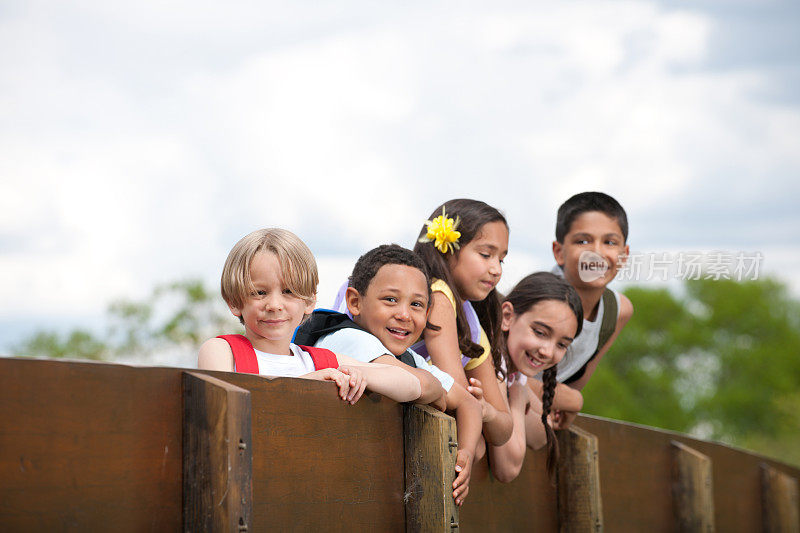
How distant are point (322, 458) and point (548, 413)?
205 cm

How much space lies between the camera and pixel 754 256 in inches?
237

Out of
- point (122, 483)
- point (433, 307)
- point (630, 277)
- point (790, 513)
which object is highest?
point (630, 277)

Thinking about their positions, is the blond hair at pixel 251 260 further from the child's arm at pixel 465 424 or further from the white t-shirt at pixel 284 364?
the child's arm at pixel 465 424

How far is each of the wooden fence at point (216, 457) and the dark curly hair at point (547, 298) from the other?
1.64ft

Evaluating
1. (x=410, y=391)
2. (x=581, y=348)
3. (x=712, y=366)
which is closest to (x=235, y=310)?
(x=410, y=391)

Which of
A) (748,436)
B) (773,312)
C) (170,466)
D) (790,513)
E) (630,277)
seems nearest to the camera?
(170,466)

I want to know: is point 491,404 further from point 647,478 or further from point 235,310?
point 647,478

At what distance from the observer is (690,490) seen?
5.91m

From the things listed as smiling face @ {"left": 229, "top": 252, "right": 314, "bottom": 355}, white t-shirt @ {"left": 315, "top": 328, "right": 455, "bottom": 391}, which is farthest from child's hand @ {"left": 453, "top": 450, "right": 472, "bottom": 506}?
smiling face @ {"left": 229, "top": 252, "right": 314, "bottom": 355}

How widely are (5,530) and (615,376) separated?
3320cm

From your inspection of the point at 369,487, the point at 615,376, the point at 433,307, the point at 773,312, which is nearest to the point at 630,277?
the point at 433,307

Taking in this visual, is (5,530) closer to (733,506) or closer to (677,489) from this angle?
(677,489)

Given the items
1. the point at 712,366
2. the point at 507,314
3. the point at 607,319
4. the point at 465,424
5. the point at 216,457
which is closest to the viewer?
the point at 216,457

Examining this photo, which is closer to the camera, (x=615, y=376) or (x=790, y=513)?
(x=790, y=513)
